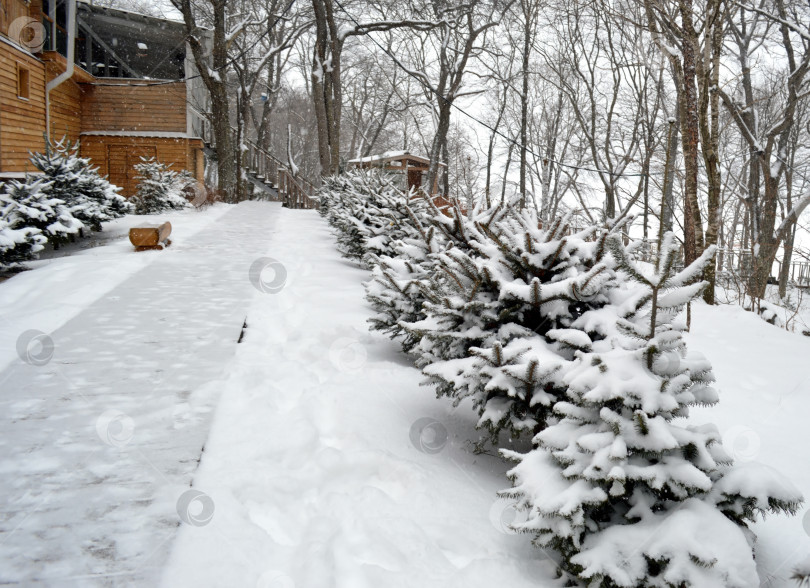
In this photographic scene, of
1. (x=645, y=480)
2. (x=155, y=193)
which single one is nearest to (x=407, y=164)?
(x=155, y=193)

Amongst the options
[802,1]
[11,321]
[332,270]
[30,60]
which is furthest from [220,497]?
[802,1]

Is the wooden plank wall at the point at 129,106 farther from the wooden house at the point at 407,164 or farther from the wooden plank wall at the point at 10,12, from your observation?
the wooden house at the point at 407,164

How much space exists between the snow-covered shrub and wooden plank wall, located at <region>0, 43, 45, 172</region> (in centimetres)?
1594

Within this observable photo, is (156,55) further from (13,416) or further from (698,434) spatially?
(698,434)

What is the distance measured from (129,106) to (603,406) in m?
23.3

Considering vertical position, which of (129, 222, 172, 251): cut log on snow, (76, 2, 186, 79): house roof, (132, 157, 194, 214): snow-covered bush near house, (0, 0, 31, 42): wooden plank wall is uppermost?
(76, 2, 186, 79): house roof

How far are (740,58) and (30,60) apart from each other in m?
21.9

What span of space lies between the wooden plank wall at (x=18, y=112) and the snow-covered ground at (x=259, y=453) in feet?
37.6

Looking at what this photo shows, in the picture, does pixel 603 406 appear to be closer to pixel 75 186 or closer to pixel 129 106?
pixel 75 186

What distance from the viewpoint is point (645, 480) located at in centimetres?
199

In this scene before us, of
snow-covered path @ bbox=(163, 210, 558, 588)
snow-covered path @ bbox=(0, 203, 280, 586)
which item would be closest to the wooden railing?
snow-covered path @ bbox=(0, 203, 280, 586)

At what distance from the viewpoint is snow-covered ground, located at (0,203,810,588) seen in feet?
7.17

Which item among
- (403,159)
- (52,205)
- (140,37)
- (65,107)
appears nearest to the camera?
(52,205)

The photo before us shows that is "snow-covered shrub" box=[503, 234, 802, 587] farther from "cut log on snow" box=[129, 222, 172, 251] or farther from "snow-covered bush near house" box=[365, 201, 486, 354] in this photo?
"cut log on snow" box=[129, 222, 172, 251]
